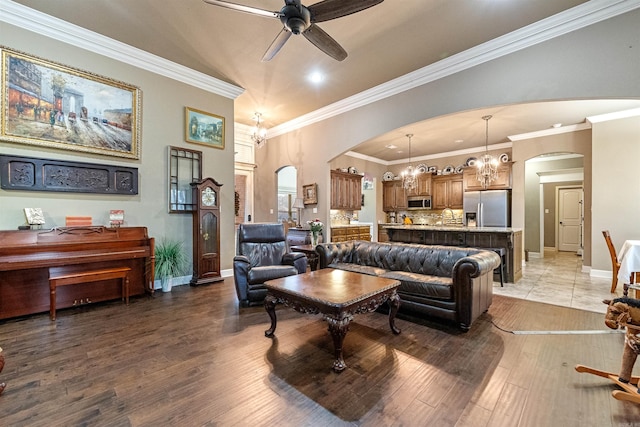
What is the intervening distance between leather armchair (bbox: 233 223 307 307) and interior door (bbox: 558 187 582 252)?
959 centimetres

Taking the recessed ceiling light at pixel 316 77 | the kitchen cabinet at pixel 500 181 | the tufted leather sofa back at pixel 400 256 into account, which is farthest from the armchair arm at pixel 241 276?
the kitchen cabinet at pixel 500 181

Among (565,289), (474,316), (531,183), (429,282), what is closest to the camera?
(474,316)

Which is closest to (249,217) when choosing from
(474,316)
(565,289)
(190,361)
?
(190,361)

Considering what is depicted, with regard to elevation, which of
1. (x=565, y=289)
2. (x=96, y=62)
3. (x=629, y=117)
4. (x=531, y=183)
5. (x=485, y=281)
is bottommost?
(x=565, y=289)

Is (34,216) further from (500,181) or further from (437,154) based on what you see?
(437,154)

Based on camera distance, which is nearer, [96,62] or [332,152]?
[96,62]

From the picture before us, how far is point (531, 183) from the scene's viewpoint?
8.50 metres

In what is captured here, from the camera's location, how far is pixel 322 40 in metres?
2.75

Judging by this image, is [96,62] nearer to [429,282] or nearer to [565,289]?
[429,282]

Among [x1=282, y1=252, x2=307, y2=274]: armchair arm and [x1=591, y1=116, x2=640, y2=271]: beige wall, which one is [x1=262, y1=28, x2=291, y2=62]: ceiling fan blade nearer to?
[x1=282, y1=252, x2=307, y2=274]: armchair arm

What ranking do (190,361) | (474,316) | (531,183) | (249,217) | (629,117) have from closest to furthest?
1. (190,361)
2. (474,316)
3. (629,117)
4. (249,217)
5. (531,183)

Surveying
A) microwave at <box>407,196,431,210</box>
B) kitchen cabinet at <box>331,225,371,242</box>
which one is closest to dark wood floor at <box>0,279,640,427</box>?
kitchen cabinet at <box>331,225,371,242</box>

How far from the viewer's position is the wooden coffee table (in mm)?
2049

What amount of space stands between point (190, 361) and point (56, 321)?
2024 millimetres
